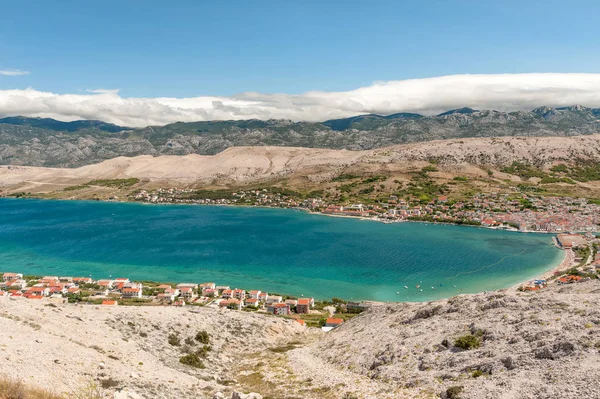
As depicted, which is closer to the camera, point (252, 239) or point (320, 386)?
point (320, 386)

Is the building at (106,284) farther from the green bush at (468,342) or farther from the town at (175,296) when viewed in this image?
the green bush at (468,342)

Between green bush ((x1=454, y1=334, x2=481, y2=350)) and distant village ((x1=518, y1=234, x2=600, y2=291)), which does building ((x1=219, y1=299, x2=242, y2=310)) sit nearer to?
green bush ((x1=454, y1=334, x2=481, y2=350))

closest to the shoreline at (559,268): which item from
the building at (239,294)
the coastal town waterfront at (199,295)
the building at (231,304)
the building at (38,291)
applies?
the coastal town waterfront at (199,295)

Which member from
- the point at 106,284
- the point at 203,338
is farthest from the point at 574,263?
the point at 106,284

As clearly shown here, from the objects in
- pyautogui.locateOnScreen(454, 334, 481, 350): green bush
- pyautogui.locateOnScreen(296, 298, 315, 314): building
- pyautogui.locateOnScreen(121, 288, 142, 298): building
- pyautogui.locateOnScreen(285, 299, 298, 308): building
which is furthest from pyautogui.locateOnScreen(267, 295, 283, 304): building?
pyautogui.locateOnScreen(454, 334, 481, 350): green bush

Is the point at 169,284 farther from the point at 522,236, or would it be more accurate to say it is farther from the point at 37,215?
the point at 37,215

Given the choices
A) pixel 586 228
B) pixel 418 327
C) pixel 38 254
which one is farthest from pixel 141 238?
pixel 586 228
